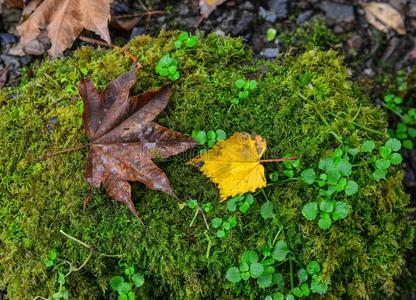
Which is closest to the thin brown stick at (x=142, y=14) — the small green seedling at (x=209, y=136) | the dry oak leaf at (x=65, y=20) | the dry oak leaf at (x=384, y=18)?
the dry oak leaf at (x=65, y=20)

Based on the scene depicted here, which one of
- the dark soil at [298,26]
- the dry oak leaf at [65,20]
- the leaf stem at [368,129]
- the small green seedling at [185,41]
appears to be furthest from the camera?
the dark soil at [298,26]

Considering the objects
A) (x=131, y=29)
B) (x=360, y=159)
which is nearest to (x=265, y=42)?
(x=131, y=29)

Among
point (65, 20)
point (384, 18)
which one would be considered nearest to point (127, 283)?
point (65, 20)

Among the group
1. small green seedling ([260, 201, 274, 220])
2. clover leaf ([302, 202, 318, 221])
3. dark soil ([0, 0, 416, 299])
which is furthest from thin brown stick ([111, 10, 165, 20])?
clover leaf ([302, 202, 318, 221])

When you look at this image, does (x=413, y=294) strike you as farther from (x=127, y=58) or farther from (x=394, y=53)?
(x=127, y=58)

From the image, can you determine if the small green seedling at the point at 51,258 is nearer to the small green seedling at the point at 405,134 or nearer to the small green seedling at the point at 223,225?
the small green seedling at the point at 223,225

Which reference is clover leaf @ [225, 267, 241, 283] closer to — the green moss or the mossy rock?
the mossy rock
